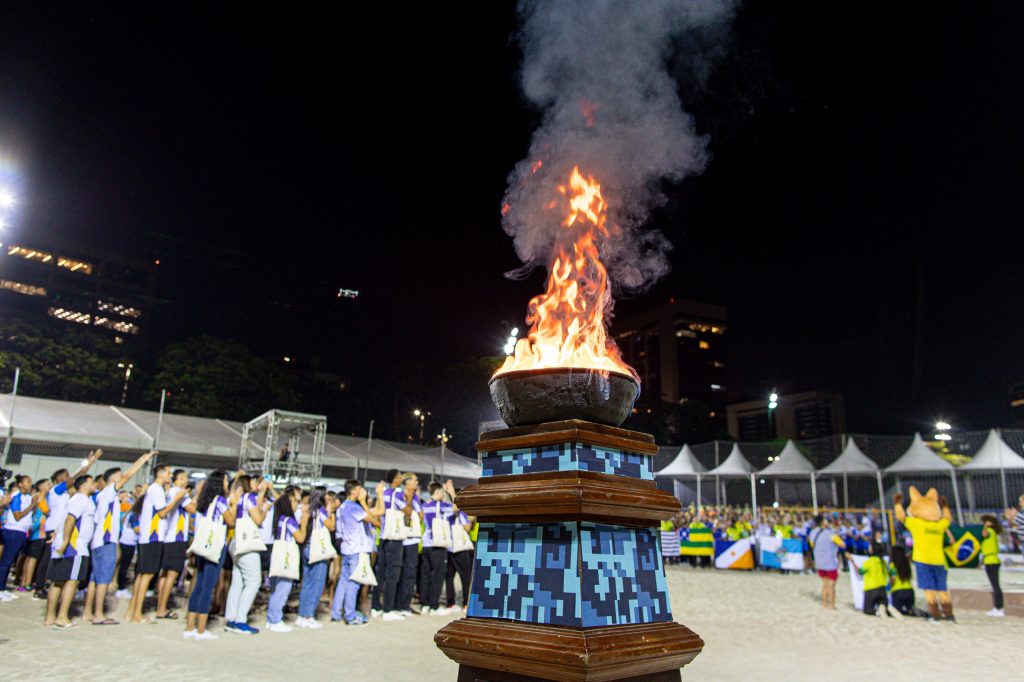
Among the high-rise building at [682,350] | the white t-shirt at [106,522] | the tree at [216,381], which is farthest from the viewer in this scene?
the high-rise building at [682,350]

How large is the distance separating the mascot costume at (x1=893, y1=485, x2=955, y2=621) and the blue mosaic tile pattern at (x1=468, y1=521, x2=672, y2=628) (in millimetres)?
9344

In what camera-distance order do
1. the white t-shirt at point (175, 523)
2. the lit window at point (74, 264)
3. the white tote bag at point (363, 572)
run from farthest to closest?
the lit window at point (74, 264), the white tote bag at point (363, 572), the white t-shirt at point (175, 523)

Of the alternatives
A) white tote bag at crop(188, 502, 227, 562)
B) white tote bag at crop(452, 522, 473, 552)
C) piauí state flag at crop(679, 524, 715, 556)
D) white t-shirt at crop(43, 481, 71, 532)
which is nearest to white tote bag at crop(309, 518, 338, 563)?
white tote bag at crop(188, 502, 227, 562)

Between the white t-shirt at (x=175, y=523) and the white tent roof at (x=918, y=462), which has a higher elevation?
the white tent roof at (x=918, y=462)

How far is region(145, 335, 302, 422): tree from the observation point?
28.7 meters

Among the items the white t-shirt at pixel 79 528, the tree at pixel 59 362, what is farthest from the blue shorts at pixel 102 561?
the tree at pixel 59 362

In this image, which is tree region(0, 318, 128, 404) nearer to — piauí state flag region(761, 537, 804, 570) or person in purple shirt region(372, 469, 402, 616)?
person in purple shirt region(372, 469, 402, 616)

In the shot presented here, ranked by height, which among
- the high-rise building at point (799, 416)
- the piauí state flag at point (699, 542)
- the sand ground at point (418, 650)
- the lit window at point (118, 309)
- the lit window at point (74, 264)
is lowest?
the sand ground at point (418, 650)

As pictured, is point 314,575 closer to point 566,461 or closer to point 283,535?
point 283,535

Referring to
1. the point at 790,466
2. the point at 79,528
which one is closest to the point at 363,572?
the point at 79,528

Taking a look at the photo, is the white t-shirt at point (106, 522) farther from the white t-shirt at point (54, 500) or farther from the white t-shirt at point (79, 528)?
the white t-shirt at point (54, 500)

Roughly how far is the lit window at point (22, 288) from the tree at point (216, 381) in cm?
4236

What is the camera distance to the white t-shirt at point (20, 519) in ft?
32.4

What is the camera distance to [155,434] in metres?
18.7
